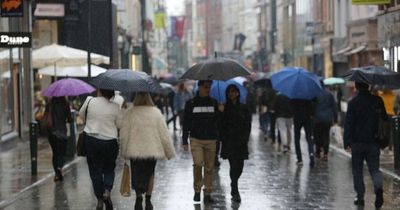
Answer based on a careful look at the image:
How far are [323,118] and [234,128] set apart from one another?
7443 mm

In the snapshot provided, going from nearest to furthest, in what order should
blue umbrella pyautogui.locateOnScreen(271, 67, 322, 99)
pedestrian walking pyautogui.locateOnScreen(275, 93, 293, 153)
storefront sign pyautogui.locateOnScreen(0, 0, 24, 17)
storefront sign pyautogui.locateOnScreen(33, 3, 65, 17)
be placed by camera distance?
blue umbrella pyautogui.locateOnScreen(271, 67, 322, 99) → storefront sign pyautogui.locateOnScreen(0, 0, 24, 17) → pedestrian walking pyautogui.locateOnScreen(275, 93, 293, 153) → storefront sign pyautogui.locateOnScreen(33, 3, 65, 17)

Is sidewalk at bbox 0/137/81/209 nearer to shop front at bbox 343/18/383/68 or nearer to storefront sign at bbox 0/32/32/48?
storefront sign at bbox 0/32/32/48

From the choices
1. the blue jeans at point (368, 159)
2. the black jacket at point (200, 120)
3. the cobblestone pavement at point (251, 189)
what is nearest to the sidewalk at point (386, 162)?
the cobblestone pavement at point (251, 189)

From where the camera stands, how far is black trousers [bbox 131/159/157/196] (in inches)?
480

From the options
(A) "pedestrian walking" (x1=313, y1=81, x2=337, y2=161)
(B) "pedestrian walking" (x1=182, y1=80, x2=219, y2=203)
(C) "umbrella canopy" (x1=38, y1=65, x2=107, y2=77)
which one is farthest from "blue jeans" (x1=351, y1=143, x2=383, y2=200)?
(C) "umbrella canopy" (x1=38, y1=65, x2=107, y2=77)

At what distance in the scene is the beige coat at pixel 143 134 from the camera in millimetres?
12055

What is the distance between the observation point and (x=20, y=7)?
21.7 m

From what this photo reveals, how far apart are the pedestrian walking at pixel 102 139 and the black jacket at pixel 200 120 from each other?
1627mm

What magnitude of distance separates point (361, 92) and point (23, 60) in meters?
19.0

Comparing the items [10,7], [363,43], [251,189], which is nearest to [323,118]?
[251,189]

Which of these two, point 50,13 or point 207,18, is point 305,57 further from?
point 207,18

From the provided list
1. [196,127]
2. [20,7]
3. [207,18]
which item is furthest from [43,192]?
[207,18]

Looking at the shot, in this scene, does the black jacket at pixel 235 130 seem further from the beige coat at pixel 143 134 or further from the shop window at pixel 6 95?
the shop window at pixel 6 95

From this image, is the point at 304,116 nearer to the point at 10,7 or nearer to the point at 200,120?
the point at 200,120
